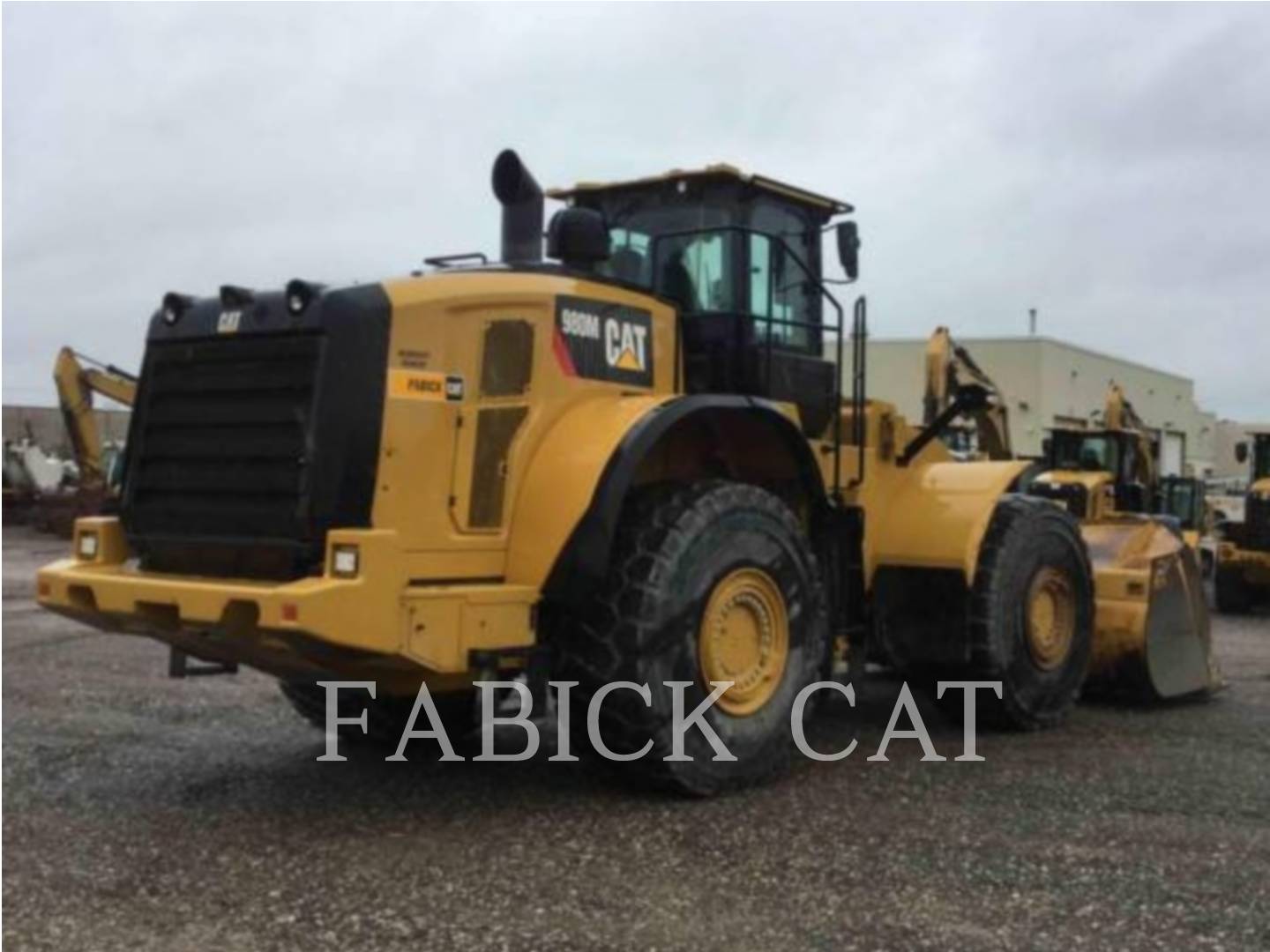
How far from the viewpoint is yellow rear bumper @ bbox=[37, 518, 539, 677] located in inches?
210

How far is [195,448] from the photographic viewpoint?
6.15 metres

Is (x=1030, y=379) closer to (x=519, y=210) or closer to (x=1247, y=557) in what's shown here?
(x=1247, y=557)

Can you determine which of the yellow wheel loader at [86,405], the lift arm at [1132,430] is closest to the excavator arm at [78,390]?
the yellow wheel loader at [86,405]

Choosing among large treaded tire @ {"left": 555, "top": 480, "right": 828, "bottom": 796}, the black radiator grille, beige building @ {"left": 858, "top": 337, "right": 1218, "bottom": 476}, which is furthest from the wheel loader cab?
beige building @ {"left": 858, "top": 337, "right": 1218, "bottom": 476}

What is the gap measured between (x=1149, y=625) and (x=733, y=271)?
147 inches

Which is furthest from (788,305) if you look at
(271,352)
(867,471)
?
(271,352)

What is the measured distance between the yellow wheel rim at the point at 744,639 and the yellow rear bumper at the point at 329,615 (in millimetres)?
895

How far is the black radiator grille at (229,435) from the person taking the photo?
5.79m

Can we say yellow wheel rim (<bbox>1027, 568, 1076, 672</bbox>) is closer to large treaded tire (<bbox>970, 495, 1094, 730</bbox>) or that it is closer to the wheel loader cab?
large treaded tire (<bbox>970, 495, 1094, 730</bbox>)

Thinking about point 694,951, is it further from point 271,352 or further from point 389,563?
point 271,352

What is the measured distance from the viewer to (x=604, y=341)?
21.5 ft

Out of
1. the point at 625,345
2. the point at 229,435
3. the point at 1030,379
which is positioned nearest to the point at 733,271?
the point at 625,345

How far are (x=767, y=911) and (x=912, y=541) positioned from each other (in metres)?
3.51

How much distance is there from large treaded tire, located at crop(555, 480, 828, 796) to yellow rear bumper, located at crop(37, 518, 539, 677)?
1.13ft
